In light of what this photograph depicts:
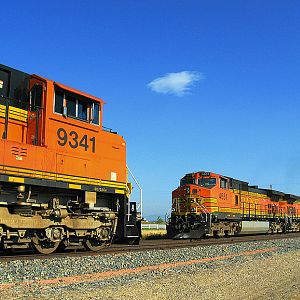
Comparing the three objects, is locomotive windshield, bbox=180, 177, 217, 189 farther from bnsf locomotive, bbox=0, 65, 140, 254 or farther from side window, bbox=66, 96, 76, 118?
side window, bbox=66, 96, 76, 118

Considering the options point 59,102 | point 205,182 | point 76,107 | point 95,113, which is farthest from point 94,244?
point 205,182

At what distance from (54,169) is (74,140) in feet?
3.76

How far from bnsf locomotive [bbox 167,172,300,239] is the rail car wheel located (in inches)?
446

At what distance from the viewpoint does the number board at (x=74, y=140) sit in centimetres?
1083

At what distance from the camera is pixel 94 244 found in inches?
466

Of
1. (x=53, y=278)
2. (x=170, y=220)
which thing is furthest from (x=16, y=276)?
(x=170, y=220)

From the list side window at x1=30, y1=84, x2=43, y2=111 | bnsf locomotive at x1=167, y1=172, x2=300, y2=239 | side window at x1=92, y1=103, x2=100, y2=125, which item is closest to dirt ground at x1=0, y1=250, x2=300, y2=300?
side window at x1=92, y1=103, x2=100, y2=125

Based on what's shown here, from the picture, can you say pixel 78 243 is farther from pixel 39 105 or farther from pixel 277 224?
pixel 277 224

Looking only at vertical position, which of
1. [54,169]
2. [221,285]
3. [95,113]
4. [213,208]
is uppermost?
[95,113]

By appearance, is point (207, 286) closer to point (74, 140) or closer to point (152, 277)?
point (152, 277)

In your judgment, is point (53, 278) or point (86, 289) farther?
point (53, 278)

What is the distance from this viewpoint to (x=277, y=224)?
1246 inches

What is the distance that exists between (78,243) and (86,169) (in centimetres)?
211

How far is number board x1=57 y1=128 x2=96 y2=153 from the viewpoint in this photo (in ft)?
35.5
